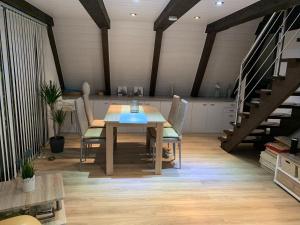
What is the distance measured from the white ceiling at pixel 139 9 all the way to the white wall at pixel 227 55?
708mm

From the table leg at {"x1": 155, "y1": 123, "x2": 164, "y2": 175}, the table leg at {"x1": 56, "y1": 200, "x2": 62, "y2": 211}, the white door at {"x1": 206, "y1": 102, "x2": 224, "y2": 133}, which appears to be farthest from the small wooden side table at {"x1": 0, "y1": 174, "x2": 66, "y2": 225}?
the white door at {"x1": 206, "y1": 102, "x2": 224, "y2": 133}

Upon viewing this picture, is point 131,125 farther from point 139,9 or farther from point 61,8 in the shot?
point 61,8

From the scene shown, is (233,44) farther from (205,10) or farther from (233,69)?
(205,10)

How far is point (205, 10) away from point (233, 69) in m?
2.18

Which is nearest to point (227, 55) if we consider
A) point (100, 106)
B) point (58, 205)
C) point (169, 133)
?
point (169, 133)

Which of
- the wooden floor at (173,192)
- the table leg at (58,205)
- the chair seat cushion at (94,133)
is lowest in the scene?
the wooden floor at (173,192)

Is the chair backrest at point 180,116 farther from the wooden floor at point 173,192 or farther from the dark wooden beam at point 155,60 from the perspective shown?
the dark wooden beam at point 155,60

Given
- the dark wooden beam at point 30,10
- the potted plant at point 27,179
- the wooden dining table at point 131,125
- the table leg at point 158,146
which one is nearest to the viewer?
the potted plant at point 27,179

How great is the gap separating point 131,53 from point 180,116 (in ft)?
6.51

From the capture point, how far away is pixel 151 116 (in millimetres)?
3721

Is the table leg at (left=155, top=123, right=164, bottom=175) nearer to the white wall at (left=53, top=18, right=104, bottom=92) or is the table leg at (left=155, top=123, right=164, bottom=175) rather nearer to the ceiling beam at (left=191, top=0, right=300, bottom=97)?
the ceiling beam at (left=191, top=0, right=300, bottom=97)

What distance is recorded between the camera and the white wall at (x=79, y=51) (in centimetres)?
452

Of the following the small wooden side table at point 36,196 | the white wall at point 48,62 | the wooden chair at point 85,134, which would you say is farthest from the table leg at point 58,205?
the white wall at point 48,62

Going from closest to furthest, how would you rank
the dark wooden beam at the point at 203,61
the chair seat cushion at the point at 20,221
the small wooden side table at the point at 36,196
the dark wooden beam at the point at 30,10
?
the chair seat cushion at the point at 20,221, the small wooden side table at the point at 36,196, the dark wooden beam at the point at 30,10, the dark wooden beam at the point at 203,61
